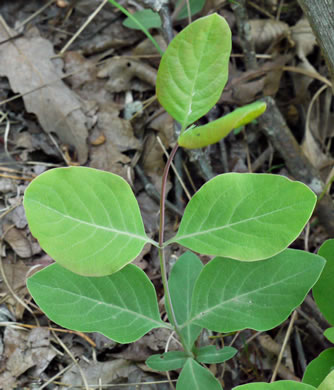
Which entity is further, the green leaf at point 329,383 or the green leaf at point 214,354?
the green leaf at point 214,354

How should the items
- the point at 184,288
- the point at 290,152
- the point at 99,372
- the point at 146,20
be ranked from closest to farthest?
the point at 184,288 < the point at 99,372 < the point at 290,152 < the point at 146,20

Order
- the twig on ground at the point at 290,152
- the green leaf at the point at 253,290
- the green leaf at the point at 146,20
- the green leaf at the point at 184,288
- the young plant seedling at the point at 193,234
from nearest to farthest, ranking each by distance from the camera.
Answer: the young plant seedling at the point at 193,234 < the green leaf at the point at 253,290 < the green leaf at the point at 184,288 < the twig on ground at the point at 290,152 < the green leaf at the point at 146,20

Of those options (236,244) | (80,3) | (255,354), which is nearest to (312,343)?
(255,354)

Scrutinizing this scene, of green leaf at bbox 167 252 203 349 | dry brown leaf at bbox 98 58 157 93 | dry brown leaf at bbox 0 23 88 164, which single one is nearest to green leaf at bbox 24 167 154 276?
green leaf at bbox 167 252 203 349

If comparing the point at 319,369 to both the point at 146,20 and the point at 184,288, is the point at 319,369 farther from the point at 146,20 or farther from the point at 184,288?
the point at 146,20

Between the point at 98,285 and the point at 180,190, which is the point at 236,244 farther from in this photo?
the point at 180,190

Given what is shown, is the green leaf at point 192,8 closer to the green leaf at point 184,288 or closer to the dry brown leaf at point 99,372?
the green leaf at point 184,288

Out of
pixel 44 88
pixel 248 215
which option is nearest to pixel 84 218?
pixel 248 215

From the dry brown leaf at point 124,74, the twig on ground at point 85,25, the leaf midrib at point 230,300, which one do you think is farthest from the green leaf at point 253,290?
the twig on ground at point 85,25
